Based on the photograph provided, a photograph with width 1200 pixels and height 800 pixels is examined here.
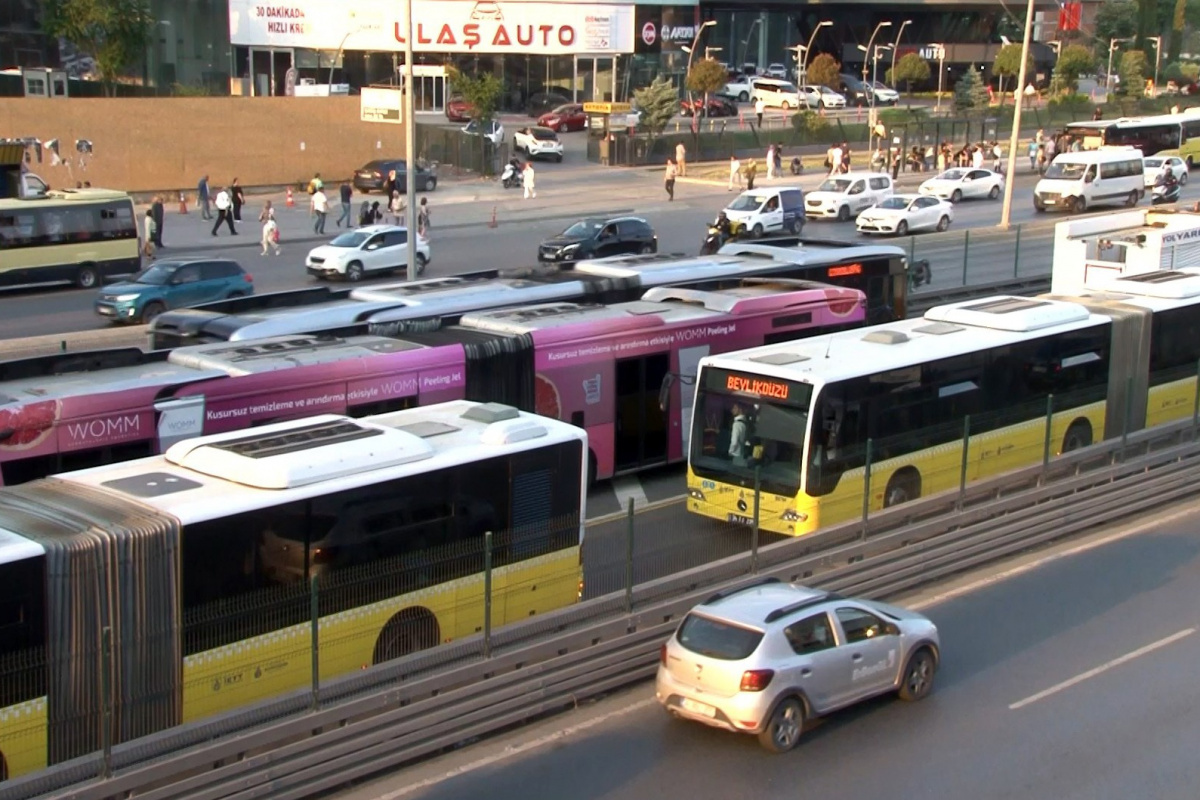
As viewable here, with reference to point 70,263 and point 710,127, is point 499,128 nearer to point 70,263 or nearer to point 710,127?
point 710,127

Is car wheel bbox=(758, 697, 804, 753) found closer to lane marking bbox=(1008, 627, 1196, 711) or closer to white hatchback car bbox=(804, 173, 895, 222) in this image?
lane marking bbox=(1008, 627, 1196, 711)

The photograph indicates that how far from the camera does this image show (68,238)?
36125 mm

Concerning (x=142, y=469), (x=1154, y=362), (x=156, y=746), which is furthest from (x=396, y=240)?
(x=156, y=746)

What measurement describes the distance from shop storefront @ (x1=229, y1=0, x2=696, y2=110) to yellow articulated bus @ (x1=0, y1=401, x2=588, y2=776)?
207 ft

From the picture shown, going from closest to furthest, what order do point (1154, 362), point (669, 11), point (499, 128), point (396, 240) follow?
point (1154, 362)
point (396, 240)
point (499, 128)
point (669, 11)

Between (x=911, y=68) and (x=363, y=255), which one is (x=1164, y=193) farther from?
(x=911, y=68)

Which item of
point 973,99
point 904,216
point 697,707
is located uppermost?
point 973,99

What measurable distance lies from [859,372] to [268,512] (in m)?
7.95

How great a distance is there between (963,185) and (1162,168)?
7684mm

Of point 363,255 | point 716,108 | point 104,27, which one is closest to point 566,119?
point 716,108

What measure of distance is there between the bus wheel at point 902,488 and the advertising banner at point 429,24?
61.9 m

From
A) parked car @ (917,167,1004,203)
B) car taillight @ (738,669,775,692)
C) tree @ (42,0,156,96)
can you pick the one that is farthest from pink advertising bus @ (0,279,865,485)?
tree @ (42,0,156,96)

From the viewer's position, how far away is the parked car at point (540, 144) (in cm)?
6450

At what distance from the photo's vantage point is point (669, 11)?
297 ft
